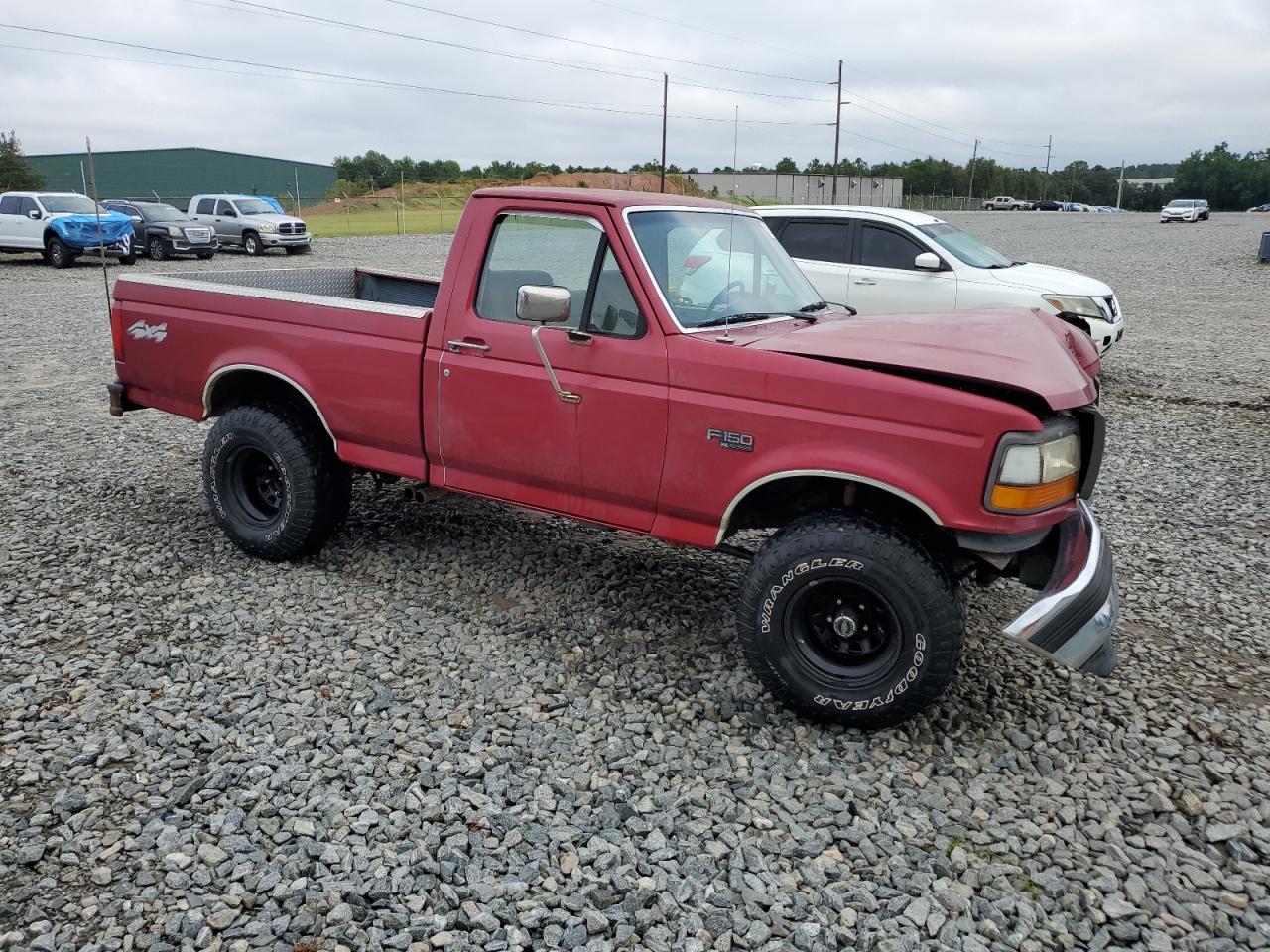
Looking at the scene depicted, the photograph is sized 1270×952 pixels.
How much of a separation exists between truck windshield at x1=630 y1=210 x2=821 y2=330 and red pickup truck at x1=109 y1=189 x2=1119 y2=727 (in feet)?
0.05

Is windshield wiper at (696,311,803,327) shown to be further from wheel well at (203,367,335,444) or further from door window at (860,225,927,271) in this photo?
door window at (860,225,927,271)

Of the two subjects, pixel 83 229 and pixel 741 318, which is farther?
pixel 83 229

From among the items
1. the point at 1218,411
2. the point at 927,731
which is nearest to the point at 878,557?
the point at 927,731

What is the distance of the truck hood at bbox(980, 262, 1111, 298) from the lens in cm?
974

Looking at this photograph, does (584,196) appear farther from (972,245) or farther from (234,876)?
(972,245)

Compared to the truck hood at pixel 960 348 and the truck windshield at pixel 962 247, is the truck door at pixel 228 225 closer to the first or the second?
the truck windshield at pixel 962 247

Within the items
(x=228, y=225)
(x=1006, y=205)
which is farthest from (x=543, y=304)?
(x=1006, y=205)

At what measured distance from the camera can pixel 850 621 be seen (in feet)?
12.2

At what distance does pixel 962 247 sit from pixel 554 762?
847 cm

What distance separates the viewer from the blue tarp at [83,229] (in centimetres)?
2253

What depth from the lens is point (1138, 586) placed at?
5.30 metres

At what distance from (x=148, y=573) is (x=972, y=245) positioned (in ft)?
29.3

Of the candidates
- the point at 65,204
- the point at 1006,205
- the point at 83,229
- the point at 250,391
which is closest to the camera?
the point at 250,391

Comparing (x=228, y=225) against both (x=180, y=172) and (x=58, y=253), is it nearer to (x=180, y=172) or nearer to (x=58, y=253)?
(x=58, y=253)
